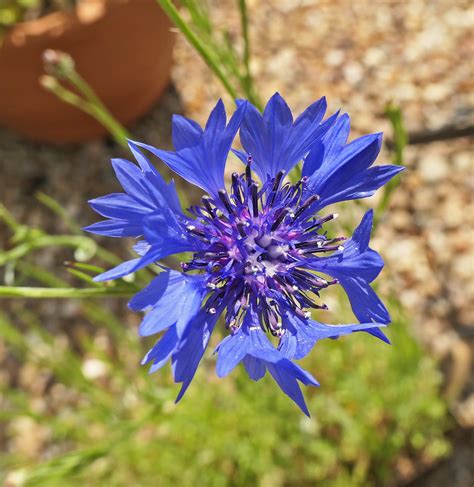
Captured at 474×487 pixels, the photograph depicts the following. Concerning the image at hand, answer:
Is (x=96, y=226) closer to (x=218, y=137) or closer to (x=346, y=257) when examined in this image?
(x=218, y=137)

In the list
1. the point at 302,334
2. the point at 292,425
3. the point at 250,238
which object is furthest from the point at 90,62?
the point at 302,334

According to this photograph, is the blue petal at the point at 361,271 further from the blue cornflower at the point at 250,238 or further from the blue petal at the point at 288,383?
the blue petal at the point at 288,383

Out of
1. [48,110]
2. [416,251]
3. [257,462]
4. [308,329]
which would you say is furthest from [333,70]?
[308,329]

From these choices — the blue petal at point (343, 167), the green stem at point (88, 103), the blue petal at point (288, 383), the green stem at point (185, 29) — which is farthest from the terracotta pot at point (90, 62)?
the blue petal at point (288, 383)

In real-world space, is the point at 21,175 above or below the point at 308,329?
above

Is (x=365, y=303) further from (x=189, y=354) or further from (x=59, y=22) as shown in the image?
(x=59, y=22)

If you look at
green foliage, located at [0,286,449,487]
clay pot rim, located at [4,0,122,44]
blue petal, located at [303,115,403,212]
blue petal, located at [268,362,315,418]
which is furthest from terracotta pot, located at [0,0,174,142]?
blue petal, located at [268,362,315,418]
